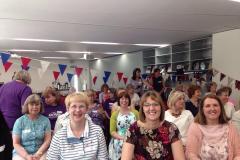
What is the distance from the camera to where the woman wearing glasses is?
2.34m

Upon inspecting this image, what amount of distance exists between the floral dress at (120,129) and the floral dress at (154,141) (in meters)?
1.57

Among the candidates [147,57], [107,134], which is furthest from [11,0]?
[147,57]

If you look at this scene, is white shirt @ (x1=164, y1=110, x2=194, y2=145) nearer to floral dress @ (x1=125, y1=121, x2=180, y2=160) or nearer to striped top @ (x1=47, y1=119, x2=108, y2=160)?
floral dress @ (x1=125, y1=121, x2=180, y2=160)

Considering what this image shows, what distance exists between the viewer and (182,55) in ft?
30.9

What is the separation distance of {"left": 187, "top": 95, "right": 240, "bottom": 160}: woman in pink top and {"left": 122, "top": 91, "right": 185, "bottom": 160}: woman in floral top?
1.34 feet

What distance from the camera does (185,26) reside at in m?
6.91

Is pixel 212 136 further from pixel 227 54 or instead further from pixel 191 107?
pixel 227 54

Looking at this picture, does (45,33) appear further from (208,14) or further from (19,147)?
(19,147)

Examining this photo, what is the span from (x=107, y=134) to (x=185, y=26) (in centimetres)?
341

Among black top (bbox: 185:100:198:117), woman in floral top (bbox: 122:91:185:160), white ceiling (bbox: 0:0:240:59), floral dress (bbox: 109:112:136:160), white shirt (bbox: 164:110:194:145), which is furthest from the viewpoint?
white ceiling (bbox: 0:0:240:59)

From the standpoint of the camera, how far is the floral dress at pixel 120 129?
390cm

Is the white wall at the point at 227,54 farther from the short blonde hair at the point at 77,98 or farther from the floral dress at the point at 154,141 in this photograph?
the short blonde hair at the point at 77,98

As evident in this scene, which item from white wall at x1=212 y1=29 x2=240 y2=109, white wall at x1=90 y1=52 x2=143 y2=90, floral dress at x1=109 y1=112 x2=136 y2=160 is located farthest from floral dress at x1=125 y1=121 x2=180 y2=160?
white wall at x1=90 y1=52 x2=143 y2=90

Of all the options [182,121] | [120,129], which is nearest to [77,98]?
[182,121]
